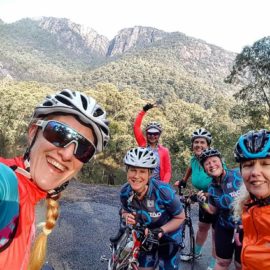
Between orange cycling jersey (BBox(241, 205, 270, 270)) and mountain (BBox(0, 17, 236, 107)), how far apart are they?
3258 inches

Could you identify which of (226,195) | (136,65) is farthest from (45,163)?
(136,65)

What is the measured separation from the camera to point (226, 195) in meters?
4.15

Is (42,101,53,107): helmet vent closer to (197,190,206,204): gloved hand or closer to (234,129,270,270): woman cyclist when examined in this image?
(234,129,270,270): woman cyclist

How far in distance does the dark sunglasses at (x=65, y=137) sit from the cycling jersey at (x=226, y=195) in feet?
9.51

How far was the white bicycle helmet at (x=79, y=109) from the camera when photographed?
1629 millimetres

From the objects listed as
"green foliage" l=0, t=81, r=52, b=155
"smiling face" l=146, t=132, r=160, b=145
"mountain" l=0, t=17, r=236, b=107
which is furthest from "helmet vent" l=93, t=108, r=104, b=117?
"mountain" l=0, t=17, r=236, b=107

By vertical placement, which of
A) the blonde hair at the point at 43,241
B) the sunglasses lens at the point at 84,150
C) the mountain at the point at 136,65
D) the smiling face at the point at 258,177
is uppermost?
the mountain at the point at 136,65

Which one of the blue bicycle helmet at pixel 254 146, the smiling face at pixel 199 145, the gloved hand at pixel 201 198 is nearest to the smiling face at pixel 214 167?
the gloved hand at pixel 201 198

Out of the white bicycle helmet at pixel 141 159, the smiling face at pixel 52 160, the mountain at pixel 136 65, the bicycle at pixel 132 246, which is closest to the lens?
the smiling face at pixel 52 160

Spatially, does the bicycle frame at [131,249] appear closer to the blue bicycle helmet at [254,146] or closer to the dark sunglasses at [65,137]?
the blue bicycle helmet at [254,146]

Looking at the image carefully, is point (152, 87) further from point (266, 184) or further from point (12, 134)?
point (266, 184)

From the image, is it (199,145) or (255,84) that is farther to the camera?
(255,84)

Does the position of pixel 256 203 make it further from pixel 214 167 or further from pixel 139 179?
pixel 214 167

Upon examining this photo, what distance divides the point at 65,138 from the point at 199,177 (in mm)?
4053
